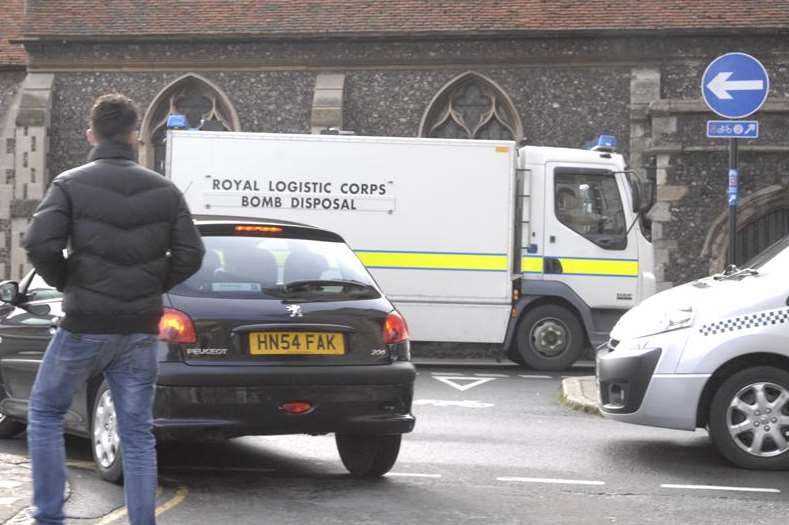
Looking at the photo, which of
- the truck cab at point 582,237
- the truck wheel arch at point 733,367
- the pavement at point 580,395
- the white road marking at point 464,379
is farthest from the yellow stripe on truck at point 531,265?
the truck wheel arch at point 733,367

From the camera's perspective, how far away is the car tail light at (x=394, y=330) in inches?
280

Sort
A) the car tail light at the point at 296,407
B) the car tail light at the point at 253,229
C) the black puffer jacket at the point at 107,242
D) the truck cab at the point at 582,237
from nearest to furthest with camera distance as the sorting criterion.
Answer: the black puffer jacket at the point at 107,242, the car tail light at the point at 296,407, the car tail light at the point at 253,229, the truck cab at the point at 582,237

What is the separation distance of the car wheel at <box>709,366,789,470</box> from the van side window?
8.62 meters

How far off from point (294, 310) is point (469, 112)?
799 inches

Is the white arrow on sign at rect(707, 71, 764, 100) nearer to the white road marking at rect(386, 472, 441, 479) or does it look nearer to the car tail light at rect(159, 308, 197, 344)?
the white road marking at rect(386, 472, 441, 479)

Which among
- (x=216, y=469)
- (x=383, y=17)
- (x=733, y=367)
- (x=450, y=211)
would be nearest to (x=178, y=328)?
(x=216, y=469)

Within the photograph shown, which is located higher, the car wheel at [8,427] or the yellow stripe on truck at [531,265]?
the yellow stripe on truck at [531,265]

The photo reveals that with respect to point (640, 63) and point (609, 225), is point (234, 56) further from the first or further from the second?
point (609, 225)

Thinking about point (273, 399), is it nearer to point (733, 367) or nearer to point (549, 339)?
point (733, 367)

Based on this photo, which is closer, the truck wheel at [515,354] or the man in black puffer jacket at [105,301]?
the man in black puffer jacket at [105,301]

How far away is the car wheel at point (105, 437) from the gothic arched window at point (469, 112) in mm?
19750

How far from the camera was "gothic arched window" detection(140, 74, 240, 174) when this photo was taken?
89.3ft

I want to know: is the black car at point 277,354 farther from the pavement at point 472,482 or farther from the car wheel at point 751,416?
the car wheel at point 751,416

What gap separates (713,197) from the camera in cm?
2127
